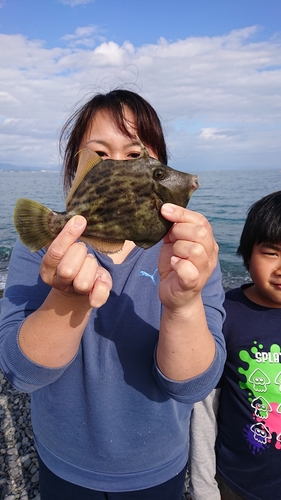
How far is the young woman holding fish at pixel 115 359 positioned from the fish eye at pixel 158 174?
368 millimetres

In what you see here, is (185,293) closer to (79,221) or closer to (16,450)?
(79,221)

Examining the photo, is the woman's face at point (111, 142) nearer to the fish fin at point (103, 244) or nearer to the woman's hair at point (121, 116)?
the woman's hair at point (121, 116)

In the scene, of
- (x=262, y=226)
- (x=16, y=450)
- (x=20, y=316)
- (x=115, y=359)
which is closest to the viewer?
(x=20, y=316)

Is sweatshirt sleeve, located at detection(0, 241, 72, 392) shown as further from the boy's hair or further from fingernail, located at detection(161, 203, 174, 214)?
the boy's hair

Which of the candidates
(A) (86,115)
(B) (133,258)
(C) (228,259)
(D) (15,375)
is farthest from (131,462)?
(C) (228,259)

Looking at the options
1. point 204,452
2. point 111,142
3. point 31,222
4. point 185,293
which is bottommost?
point 204,452

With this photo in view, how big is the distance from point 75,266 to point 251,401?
2.38 meters

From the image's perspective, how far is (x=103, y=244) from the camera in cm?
224

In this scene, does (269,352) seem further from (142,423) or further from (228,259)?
(228,259)

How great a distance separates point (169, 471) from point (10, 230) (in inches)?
965

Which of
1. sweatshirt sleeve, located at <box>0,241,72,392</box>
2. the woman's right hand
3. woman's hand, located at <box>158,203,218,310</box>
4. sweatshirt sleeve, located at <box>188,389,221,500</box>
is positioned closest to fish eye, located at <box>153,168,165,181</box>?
woman's hand, located at <box>158,203,218,310</box>

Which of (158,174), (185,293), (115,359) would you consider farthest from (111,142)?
(115,359)

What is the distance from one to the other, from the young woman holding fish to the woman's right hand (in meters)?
0.19

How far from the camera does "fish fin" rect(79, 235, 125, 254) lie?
2227mm
